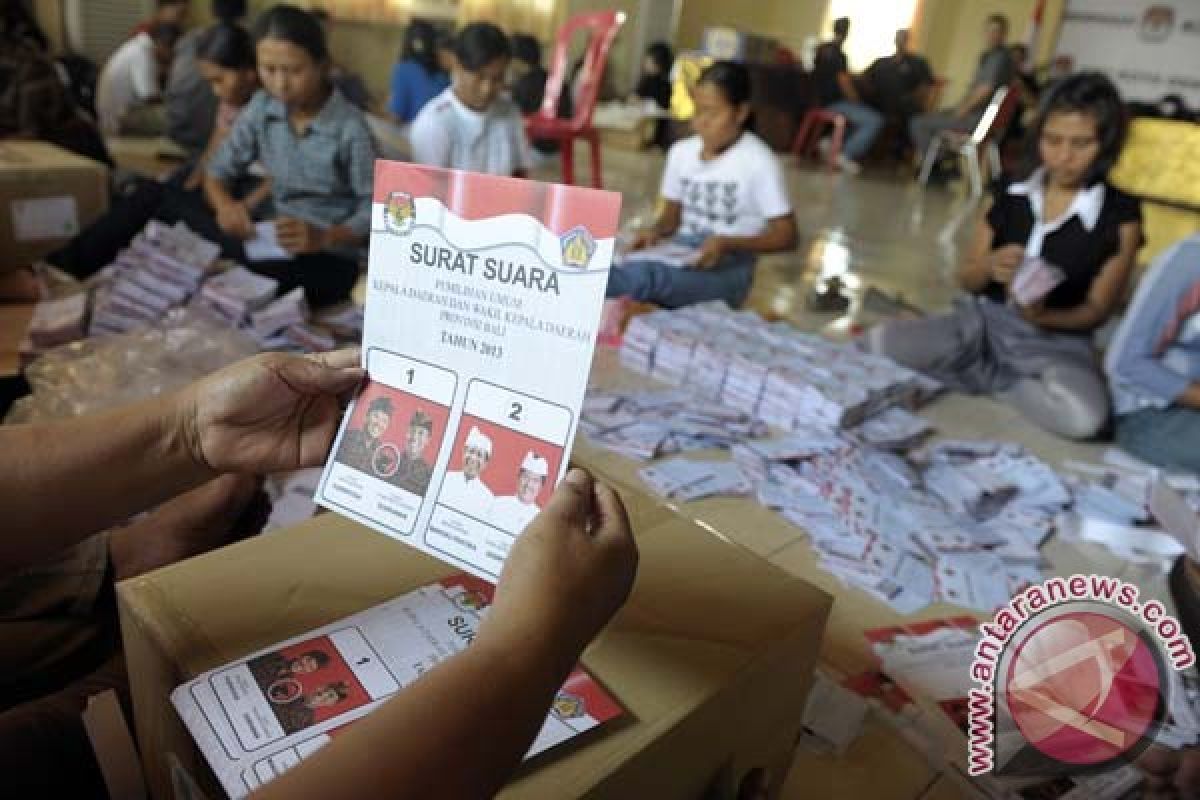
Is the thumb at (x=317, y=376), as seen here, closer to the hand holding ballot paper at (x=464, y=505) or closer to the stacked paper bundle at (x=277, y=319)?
the hand holding ballot paper at (x=464, y=505)

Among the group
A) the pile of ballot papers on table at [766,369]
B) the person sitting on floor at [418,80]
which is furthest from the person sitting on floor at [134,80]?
the pile of ballot papers on table at [766,369]

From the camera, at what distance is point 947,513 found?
1.91 metres

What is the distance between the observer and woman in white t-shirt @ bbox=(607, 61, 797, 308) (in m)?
2.84

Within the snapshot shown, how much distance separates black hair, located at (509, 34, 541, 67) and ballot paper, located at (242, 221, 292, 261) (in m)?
4.13

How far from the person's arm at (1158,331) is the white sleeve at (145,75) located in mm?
4764

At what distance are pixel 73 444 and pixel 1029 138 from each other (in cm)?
292

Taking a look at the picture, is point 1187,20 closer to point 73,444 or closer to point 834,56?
point 834,56

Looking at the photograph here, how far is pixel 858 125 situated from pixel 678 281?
13.7 ft

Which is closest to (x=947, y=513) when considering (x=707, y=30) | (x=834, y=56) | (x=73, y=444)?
(x=73, y=444)

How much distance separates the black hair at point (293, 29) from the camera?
2.30m

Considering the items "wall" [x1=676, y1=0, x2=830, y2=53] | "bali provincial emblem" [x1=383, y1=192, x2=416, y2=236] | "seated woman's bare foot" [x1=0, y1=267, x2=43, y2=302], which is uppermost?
"wall" [x1=676, y1=0, x2=830, y2=53]

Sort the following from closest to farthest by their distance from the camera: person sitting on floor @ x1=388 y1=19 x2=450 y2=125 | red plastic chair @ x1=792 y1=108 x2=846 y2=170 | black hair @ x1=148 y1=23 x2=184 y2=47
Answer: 1. person sitting on floor @ x1=388 y1=19 x2=450 y2=125
2. black hair @ x1=148 y1=23 x2=184 y2=47
3. red plastic chair @ x1=792 y1=108 x2=846 y2=170

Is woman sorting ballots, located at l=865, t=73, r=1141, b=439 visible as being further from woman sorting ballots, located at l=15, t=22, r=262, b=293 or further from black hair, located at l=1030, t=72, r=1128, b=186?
woman sorting ballots, located at l=15, t=22, r=262, b=293

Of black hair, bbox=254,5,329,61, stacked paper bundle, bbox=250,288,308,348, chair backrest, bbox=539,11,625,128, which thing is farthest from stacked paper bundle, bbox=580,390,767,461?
chair backrest, bbox=539,11,625,128
